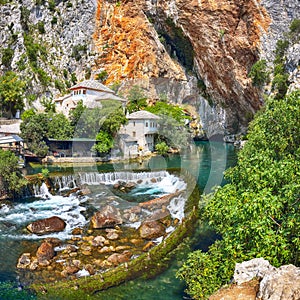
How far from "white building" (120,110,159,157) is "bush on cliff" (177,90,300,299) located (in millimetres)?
23875

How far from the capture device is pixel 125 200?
2098cm

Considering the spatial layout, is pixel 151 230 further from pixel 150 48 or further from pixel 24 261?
pixel 150 48

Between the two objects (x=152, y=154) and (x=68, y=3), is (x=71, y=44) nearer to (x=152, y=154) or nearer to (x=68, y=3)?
(x=68, y=3)

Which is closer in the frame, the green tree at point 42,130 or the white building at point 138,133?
the green tree at point 42,130

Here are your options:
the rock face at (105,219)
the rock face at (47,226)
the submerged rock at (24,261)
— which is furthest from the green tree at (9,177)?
the submerged rock at (24,261)

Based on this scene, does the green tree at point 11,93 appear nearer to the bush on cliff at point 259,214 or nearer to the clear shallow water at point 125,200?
the clear shallow water at point 125,200

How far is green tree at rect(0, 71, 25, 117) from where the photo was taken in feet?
130

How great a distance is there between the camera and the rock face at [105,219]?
55.0 ft

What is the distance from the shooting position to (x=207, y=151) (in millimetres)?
40031

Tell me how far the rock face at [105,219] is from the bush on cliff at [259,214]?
7094mm

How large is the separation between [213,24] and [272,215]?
40986 mm

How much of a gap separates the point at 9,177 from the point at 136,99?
2861 centimetres

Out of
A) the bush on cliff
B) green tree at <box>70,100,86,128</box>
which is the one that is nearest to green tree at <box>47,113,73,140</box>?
green tree at <box>70,100,86,128</box>

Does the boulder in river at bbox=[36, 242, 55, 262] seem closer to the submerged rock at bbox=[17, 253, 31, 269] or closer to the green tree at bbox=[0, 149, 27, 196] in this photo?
the submerged rock at bbox=[17, 253, 31, 269]
